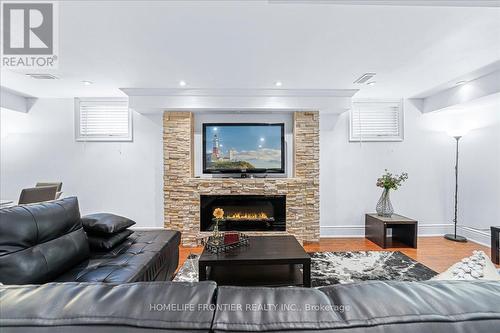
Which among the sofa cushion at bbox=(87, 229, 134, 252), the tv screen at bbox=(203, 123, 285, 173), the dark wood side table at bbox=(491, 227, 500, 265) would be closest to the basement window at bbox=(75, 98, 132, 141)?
the tv screen at bbox=(203, 123, 285, 173)

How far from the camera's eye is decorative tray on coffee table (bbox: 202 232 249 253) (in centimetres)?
236

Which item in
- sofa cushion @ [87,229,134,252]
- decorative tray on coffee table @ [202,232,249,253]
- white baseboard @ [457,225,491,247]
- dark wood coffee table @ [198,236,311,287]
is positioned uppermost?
sofa cushion @ [87,229,134,252]

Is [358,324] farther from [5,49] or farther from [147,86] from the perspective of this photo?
[147,86]

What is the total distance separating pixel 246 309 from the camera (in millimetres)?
588

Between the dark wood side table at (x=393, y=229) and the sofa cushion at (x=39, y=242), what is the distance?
3772 mm

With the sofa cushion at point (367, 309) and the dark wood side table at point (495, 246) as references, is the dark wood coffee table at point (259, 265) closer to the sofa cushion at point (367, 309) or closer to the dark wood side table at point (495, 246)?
the sofa cushion at point (367, 309)

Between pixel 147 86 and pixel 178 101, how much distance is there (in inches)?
18.7

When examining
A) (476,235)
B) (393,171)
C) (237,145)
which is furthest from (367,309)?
(476,235)

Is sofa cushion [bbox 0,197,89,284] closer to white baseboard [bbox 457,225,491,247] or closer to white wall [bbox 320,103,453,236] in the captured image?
white wall [bbox 320,103,453,236]

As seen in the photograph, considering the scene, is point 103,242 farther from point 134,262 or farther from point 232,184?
point 232,184

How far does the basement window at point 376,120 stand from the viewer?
4.34 m

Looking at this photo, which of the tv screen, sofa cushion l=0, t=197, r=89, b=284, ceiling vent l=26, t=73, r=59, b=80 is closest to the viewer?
sofa cushion l=0, t=197, r=89, b=284

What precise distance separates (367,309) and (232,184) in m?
3.37

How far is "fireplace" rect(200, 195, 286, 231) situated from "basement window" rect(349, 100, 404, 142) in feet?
6.04
